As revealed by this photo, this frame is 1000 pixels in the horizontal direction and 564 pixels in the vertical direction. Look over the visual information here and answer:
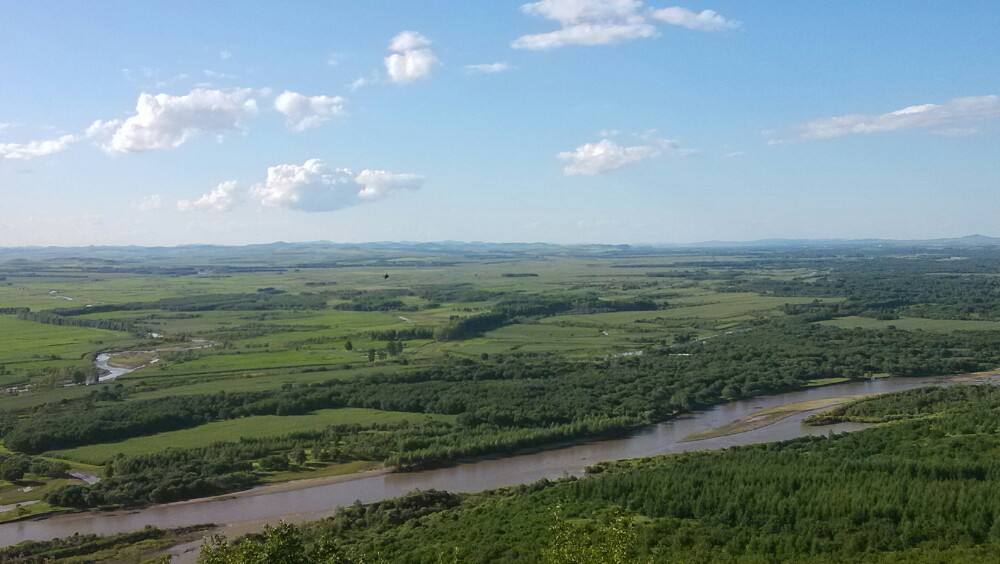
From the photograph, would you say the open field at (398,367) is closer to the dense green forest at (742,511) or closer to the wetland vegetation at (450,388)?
the wetland vegetation at (450,388)

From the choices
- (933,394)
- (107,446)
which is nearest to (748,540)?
(933,394)

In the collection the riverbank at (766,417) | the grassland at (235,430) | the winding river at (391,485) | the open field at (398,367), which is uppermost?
the open field at (398,367)

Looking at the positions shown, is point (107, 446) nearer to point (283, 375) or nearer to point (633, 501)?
point (283, 375)

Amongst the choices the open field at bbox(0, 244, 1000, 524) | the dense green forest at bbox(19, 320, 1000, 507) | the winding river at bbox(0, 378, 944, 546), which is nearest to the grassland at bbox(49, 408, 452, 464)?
the open field at bbox(0, 244, 1000, 524)

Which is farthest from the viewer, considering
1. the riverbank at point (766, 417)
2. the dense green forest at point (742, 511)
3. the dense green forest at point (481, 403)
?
the riverbank at point (766, 417)

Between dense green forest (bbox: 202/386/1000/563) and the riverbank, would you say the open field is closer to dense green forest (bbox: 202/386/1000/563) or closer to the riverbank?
the riverbank

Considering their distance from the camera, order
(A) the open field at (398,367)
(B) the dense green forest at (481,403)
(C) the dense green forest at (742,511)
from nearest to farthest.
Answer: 1. (C) the dense green forest at (742,511)
2. (B) the dense green forest at (481,403)
3. (A) the open field at (398,367)

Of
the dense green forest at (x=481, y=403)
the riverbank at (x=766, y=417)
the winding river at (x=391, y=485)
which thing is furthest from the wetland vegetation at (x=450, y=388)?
the winding river at (x=391, y=485)
